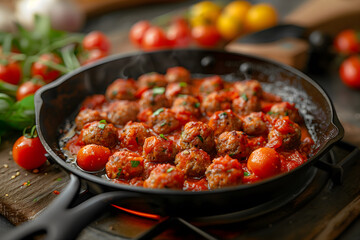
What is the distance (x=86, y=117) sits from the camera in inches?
124

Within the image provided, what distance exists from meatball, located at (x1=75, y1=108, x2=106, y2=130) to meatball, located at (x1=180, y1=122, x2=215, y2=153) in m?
0.83

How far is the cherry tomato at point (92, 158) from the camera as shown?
8.78ft

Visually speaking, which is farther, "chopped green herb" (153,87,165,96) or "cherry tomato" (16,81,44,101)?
"cherry tomato" (16,81,44,101)

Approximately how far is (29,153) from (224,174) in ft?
5.19

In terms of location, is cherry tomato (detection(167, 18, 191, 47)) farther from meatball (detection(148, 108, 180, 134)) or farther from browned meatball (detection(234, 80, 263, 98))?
meatball (detection(148, 108, 180, 134))

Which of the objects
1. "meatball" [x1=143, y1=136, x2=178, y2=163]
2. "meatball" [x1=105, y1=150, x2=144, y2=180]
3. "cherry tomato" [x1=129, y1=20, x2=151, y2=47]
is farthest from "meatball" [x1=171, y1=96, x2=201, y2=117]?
"cherry tomato" [x1=129, y1=20, x2=151, y2=47]

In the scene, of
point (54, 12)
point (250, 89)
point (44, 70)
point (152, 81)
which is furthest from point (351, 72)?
point (54, 12)

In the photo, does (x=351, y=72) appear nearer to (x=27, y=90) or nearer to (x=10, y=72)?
(x=27, y=90)

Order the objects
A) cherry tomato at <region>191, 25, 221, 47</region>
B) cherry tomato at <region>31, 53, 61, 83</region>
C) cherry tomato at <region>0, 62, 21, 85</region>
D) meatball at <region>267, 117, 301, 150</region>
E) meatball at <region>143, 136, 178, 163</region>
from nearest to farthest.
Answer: meatball at <region>143, 136, 178, 163</region> < meatball at <region>267, 117, 301, 150</region> < cherry tomato at <region>0, 62, 21, 85</region> < cherry tomato at <region>31, 53, 61, 83</region> < cherry tomato at <region>191, 25, 221, 47</region>

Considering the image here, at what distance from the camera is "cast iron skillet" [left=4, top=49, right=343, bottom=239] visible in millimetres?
2006

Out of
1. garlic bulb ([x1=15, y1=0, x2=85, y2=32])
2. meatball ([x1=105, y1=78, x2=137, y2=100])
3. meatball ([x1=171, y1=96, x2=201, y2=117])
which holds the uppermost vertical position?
garlic bulb ([x1=15, y1=0, x2=85, y2=32])

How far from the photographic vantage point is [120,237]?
2373 mm

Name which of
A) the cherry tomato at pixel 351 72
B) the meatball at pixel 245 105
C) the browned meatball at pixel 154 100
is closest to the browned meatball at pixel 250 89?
the meatball at pixel 245 105

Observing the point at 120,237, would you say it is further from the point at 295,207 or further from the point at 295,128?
Result: the point at 295,128
